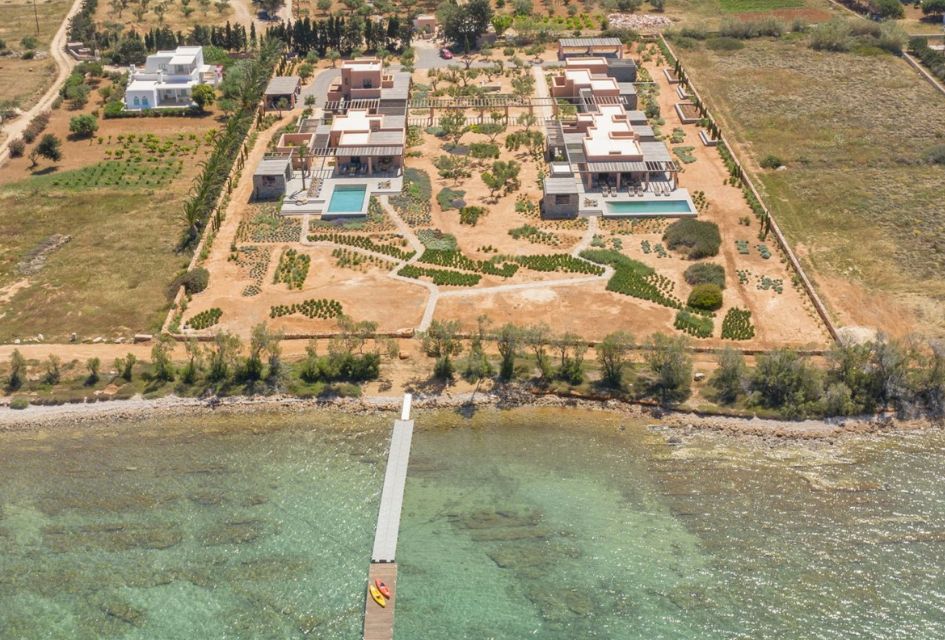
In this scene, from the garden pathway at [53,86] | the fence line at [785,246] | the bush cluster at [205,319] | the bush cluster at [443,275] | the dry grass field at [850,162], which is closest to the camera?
the fence line at [785,246]

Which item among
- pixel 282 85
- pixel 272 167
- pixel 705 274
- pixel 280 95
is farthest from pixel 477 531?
pixel 282 85

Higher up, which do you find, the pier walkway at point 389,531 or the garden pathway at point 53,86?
the garden pathway at point 53,86

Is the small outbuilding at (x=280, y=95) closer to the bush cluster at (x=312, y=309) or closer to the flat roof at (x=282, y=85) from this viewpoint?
the flat roof at (x=282, y=85)

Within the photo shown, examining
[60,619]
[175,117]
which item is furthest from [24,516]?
[175,117]

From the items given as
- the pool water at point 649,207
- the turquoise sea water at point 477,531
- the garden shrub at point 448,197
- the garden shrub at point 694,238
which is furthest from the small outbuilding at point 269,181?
the garden shrub at point 694,238

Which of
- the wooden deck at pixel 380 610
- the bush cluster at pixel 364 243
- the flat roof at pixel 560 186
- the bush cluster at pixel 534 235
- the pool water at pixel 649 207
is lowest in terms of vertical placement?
the wooden deck at pixel 380 610

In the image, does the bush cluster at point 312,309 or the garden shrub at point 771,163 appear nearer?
the bush cluster at point 312,309

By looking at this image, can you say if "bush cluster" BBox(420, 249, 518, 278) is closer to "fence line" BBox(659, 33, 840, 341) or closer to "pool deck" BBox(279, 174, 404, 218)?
"pool deck" BBox(279, 174, 404, 218)
